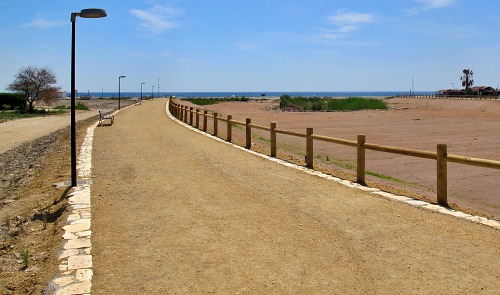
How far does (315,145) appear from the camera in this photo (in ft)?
70.9

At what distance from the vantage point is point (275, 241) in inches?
248

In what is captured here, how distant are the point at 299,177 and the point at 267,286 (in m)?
6.21

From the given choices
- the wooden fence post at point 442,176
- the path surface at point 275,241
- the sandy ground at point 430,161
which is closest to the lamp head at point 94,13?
the path surface at point 275,241

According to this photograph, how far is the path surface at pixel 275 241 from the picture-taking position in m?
4.97

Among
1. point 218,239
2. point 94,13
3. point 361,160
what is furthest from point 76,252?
point 361,160

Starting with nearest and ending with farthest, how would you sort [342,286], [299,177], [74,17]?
[342,286], [74,17], [299,177]

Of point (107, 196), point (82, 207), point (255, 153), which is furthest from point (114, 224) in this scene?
point (255, 153)

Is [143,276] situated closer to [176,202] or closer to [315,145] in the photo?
[176,202]

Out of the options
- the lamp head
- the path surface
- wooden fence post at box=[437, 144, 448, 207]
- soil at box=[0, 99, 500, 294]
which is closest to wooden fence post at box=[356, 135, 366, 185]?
the path surface

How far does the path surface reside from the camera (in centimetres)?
497

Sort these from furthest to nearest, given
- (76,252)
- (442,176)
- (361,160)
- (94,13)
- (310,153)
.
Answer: (310,153) → (361,160) → (94,13) → (442,176) → (76,252)

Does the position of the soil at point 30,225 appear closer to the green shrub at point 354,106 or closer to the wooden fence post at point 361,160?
the wooden fence post at point 361,160

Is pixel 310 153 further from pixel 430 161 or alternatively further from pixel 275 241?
pixel 275 241

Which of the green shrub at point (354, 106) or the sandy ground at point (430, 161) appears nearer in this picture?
the sandy ground at point (430, 161)
